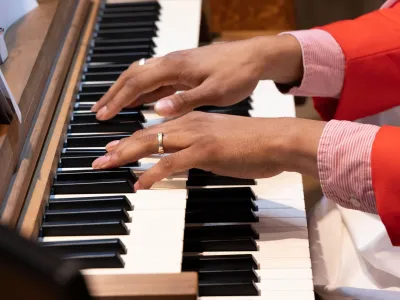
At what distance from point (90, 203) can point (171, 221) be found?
0.16m

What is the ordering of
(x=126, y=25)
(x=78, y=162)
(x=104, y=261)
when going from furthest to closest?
(x=126, y=25) → (x=78, y=162) → (x=104, y=261)

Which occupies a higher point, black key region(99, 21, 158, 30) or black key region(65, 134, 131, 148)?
black key region(99, 21, 158, 30)

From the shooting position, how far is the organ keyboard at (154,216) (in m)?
0.95

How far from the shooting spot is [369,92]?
130 centimetres

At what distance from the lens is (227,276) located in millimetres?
1017

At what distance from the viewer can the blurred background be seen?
1.98m

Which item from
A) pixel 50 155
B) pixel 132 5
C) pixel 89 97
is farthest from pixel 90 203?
pixel 132 5

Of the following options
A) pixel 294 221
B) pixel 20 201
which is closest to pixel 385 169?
pixel 294 221

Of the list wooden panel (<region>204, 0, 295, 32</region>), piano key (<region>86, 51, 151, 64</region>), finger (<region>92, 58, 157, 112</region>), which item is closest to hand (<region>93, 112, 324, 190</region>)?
finger (<region>92, 58, 157, 112</region>)

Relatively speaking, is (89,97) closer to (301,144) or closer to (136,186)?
(136,186)

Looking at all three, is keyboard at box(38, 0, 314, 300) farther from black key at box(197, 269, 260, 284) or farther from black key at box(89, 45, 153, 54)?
black key at box(89, 45, 153, 54)

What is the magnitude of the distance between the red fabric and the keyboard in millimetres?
182

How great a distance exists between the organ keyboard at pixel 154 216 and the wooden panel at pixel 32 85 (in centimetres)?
5

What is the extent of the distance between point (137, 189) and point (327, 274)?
0.44 meters
